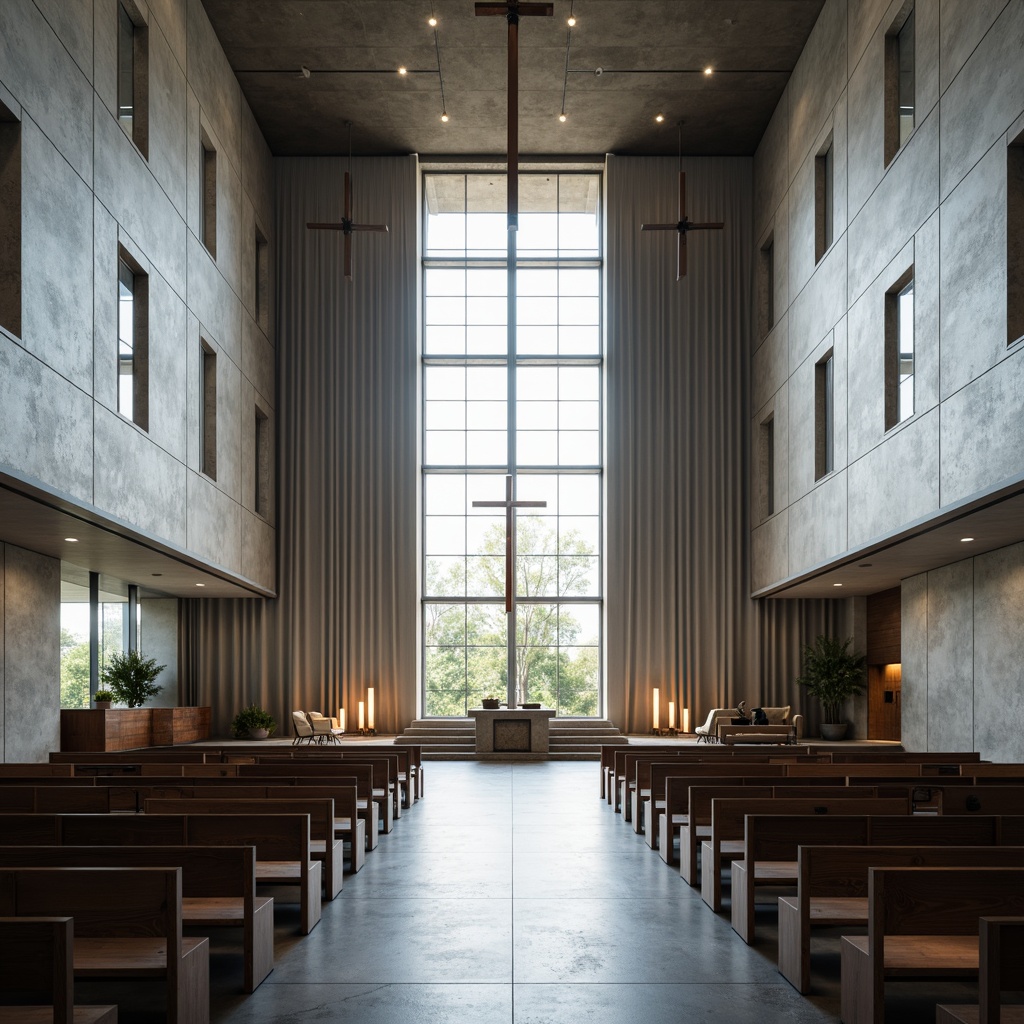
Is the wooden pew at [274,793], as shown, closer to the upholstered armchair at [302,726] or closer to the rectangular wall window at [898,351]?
the rectangular wall window at [898,351]

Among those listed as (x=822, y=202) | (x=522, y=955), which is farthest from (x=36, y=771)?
(x=822, y=202)

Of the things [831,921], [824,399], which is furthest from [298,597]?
[831,921]

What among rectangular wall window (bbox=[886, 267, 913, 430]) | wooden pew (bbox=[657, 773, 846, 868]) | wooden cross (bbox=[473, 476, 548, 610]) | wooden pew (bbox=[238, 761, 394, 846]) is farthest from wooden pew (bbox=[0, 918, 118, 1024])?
wooden cross (bbox=[473, 476, 548, 610])

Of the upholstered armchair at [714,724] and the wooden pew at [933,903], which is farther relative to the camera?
the upholstered armchair at [714,724]

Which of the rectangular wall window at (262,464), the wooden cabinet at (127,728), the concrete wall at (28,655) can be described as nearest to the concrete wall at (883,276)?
the rectangular wall window at (262,464)

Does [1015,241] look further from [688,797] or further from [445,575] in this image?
[445,575]

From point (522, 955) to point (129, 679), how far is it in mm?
12379

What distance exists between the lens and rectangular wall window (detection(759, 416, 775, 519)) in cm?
1986

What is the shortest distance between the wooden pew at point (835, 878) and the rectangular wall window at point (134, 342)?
33.7 feet

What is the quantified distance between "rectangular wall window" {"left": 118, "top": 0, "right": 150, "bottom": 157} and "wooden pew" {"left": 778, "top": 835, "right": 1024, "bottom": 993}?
1180 centimetres

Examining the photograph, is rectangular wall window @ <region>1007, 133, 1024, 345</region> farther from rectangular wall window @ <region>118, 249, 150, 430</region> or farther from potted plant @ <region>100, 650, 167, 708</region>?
potted plant @ <region>100, 650, 167, 708</region>

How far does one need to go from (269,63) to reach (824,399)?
34.3ft

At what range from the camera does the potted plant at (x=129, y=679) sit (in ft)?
52.1

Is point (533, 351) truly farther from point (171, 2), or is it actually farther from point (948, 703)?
point (948, 703)
